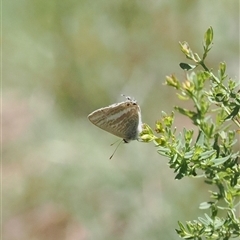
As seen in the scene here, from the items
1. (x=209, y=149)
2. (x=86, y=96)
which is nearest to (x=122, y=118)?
(x=209, y=149)

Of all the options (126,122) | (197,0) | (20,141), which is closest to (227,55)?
(197,0)

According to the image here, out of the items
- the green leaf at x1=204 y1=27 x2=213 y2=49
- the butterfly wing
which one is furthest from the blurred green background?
the green leaf at x1=204 y1=27 x2=213 y2=49

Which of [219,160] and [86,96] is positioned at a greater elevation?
[86,96]

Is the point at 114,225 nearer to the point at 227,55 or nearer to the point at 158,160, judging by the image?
the point at 158,160

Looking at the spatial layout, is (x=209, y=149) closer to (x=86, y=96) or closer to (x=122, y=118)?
(x=122, y=118)

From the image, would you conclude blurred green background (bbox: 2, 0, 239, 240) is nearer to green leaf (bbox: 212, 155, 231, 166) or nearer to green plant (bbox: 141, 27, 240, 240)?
green plant (bbox: 141, 27, 240, 240)

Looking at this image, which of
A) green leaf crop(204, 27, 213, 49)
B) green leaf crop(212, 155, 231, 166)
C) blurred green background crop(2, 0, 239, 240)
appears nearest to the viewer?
green leaf crop(212, 155, 231, 166)
